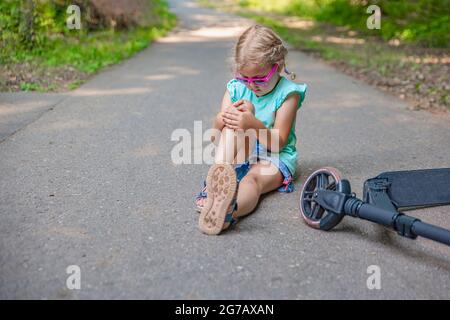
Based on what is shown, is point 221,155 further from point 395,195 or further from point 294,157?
point 395,195

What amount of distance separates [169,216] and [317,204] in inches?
29.7

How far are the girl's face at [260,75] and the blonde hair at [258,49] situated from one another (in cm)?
2

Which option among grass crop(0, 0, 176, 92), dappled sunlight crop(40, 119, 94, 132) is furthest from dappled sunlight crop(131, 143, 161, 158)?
grass crop(0, 0, 176, 92)

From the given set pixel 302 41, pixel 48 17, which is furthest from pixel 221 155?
pixel 302 41

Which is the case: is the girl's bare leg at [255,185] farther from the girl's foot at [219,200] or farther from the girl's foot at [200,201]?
the girl's foot at [200,201]

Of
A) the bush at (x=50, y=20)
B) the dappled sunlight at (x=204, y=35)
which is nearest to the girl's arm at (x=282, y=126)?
the bush at (x=50, y=20)

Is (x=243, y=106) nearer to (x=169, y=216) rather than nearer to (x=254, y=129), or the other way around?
(x=254, y=129)

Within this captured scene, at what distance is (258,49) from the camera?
113 inches

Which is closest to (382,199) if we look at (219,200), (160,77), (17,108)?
(219,200)

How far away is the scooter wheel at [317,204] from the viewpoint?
2.60m

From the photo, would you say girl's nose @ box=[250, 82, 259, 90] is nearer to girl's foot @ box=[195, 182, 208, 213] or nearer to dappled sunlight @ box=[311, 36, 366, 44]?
girl's foot @ box=[195, 182, 208, 213]

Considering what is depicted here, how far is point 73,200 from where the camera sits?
2988mm

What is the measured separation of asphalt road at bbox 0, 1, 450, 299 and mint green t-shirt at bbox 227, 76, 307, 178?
0.76ft

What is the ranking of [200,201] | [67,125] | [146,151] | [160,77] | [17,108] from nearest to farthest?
[200,201] → [146,151] → [67,125] → [17,108] → [160,77]
